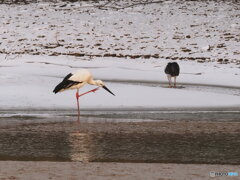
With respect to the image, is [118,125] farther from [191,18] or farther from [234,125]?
[191,18]

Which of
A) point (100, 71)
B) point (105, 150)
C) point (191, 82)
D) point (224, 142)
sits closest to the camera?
point (105, 150)

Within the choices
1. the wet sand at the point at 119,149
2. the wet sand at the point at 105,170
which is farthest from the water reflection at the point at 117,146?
the wet sand at the point at 105,170

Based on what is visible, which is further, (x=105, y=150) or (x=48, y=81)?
(x=48, y=81)

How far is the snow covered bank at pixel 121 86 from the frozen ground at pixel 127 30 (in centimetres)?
355

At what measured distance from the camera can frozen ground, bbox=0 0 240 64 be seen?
106 feet

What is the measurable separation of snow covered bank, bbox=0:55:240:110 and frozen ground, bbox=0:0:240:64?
11.6ft

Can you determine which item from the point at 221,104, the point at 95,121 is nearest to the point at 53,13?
the point at 221,104

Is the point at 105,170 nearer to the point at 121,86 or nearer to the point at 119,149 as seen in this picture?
the point at 119,149

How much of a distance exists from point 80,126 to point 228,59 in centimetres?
1845

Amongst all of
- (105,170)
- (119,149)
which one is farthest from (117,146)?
(105,170)

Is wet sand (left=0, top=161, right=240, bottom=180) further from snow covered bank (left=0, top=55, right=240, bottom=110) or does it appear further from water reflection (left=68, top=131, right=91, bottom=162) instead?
snow covered bank (left=0, top=55, right=240, bottom=110)

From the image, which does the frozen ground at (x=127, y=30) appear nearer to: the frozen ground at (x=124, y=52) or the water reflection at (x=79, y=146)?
the frozen ground at (x=124, y=52)

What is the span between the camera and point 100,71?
25.6m

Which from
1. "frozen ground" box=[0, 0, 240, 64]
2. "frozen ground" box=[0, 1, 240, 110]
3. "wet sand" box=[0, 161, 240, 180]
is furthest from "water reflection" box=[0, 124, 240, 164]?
"frozen ground" box=[0, 0, 240, 64]
